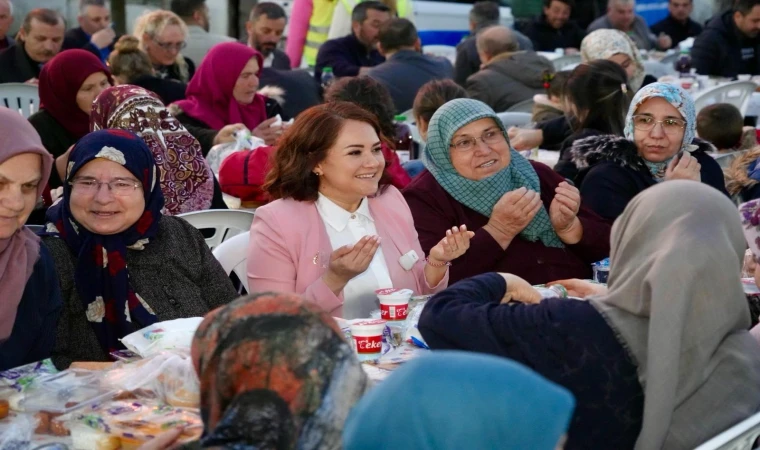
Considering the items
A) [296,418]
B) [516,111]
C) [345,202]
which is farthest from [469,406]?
[516,111]

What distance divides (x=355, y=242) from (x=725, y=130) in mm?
3315

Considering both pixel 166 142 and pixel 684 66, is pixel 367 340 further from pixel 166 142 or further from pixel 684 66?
pixel 684 66

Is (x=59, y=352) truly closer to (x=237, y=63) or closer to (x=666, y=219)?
(x=666, y=219)

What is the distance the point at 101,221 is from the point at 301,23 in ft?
25.9

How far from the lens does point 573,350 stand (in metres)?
2.41

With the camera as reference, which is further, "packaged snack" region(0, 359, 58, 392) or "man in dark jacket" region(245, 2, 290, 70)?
"man in dark jacket" region(245, 2, 290, 70)

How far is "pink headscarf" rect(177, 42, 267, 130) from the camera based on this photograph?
662 centimetres

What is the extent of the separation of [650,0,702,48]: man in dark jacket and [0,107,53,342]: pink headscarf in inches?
467

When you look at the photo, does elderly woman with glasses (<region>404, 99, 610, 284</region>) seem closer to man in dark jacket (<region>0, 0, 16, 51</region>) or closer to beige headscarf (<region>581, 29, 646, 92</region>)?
beige headscarf (<region>581, 29, 646, 92</region>)

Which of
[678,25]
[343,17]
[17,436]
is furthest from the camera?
[678,25]

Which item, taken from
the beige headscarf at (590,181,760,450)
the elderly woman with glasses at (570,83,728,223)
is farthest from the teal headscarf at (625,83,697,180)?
the beige headscarf at (590,181,760,450)

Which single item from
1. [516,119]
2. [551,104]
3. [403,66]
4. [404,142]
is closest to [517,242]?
[404,142]

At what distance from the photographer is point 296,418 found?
1672 mm

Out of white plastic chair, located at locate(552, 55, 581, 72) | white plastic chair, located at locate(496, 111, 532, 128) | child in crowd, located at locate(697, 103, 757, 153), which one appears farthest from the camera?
white plastic chair, located at locate(552, 55, 581, 72)
